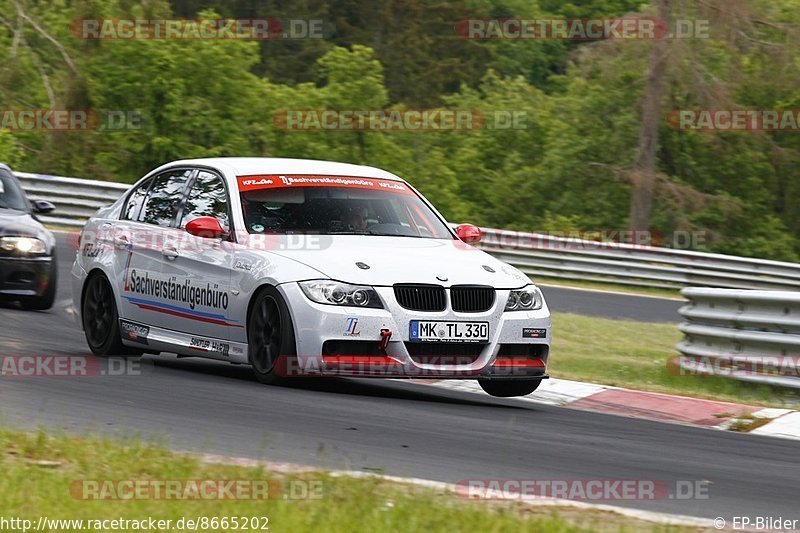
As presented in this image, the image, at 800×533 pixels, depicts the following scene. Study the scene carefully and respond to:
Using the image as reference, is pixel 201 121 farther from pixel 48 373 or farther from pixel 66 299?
pixel 48 373

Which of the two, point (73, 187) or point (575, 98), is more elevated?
point (575, 98)

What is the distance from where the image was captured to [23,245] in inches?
533

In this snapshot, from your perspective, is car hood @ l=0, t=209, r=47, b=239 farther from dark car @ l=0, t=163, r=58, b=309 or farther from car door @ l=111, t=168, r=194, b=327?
car door @ l=111, t=168, r=194, b=327

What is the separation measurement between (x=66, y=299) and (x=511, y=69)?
56698 mm

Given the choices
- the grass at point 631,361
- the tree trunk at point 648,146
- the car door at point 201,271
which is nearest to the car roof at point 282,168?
the car door at point 201,271

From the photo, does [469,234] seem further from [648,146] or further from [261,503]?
[648,146]

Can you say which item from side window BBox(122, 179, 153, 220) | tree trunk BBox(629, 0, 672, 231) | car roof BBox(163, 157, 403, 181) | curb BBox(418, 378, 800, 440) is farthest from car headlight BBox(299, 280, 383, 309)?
tree trunk BBox(629, 0, 672, 231)

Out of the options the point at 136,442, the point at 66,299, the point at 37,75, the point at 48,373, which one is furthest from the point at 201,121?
the point at 136,442

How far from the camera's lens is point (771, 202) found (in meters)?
43.8

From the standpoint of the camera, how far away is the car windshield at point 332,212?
9.80 meters

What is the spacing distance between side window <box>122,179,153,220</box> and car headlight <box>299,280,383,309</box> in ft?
8.63

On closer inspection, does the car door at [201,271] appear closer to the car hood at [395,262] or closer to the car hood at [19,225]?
the car hood at [395,262]

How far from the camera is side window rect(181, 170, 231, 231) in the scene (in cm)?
1005

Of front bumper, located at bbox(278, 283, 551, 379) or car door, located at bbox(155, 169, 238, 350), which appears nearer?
front bumper, located at bbox(278, 283, 551, 379)
